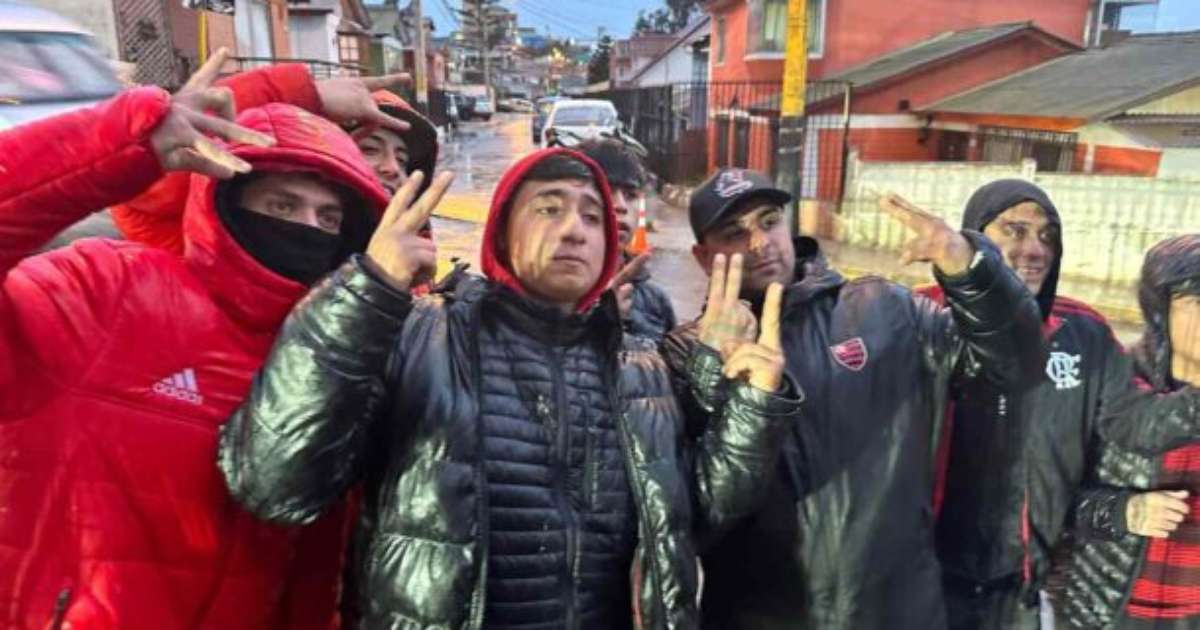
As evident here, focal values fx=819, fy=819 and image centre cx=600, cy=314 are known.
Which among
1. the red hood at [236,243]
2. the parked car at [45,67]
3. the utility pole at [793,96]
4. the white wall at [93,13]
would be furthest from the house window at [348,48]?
the red hood at [236,243]

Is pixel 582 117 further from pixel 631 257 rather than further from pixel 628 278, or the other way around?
pixel 628 278

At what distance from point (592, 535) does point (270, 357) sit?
28.4 inches

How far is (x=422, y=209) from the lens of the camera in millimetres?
1529

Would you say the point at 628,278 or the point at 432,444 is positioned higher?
the point at 628,278

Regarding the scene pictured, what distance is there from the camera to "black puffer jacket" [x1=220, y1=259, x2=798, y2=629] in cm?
142

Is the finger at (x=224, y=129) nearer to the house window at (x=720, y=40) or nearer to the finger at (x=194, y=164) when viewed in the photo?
the finger at (x=194, y=164)

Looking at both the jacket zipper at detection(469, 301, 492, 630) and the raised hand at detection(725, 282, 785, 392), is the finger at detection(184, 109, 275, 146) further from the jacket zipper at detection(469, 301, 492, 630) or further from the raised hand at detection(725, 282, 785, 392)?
the raised hand at detection(725, 282, 785, 392)

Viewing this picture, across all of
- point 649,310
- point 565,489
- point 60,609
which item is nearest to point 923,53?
point 649,310

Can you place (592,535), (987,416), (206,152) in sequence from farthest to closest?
(987,416) < (592,535) < (206,152)

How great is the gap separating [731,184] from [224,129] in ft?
4.56

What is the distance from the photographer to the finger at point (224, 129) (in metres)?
1.47

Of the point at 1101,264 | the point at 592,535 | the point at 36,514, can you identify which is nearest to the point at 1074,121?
the point at 1101,264

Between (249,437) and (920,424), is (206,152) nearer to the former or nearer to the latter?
(249,437)

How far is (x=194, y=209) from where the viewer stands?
165 cm
